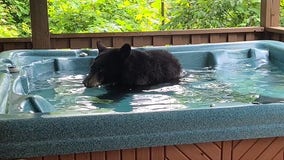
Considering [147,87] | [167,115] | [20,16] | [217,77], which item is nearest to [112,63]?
[147,87]

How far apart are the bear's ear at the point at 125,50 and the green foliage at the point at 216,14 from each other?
239 inches

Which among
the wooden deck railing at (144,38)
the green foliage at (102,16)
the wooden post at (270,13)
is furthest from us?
the green foliage at (102,16)

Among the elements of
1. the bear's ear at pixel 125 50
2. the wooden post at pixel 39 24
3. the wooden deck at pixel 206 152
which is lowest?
the wooden deck at pixel 206 152

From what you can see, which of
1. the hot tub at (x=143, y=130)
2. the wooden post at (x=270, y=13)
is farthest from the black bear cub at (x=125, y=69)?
the wooden post at (x=270, y=13)

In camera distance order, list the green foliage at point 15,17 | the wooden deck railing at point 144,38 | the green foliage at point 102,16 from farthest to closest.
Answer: the green foliage at point 102,16
the green foliage at point 15,17
the wooden deck railing at point 144,38

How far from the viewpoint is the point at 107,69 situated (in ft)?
9.61

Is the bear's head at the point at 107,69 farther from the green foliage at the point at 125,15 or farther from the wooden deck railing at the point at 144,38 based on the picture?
the green foliage at the point at 125,15

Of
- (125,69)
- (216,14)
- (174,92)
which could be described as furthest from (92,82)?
(216,14)

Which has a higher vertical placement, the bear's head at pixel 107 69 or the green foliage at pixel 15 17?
the green foliage at pixel 15 17

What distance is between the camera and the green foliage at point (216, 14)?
8.52m

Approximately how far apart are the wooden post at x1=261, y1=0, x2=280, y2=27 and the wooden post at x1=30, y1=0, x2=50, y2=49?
2791 millimetres

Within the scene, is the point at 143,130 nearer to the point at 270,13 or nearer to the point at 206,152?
the point at 206,152

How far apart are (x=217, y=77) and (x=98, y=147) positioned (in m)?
2.01

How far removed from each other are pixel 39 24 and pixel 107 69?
1.89 m
